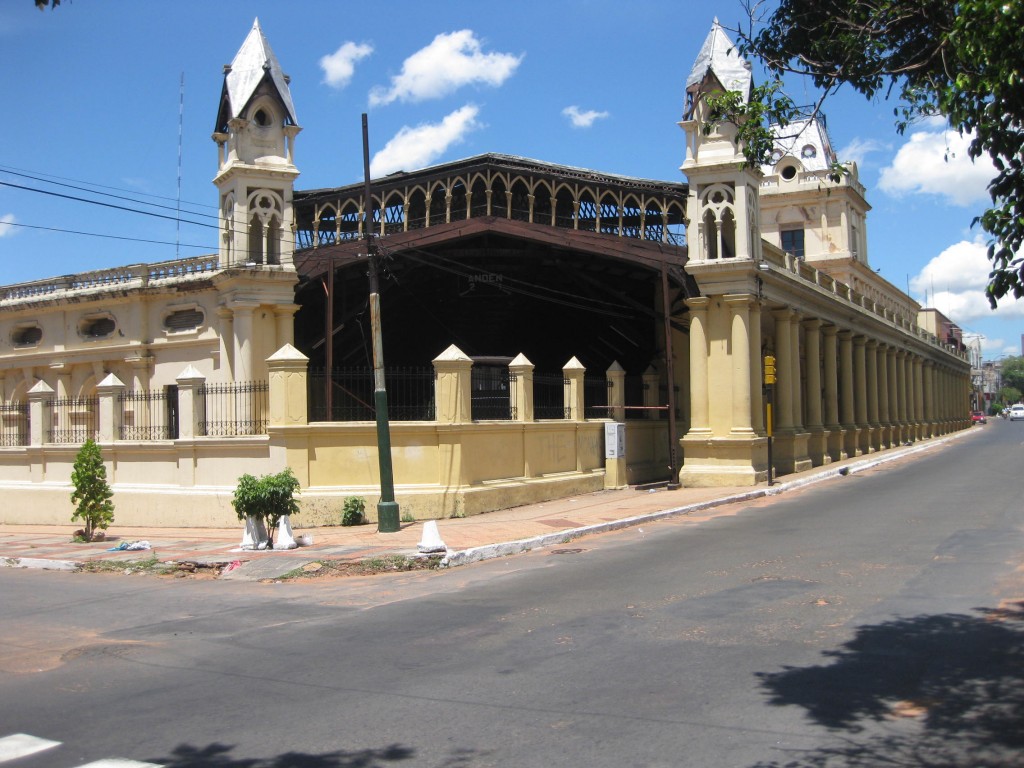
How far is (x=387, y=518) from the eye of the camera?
1650 cm

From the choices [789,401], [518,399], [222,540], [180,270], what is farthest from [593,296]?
[222,540]

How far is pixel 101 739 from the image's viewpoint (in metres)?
5.77

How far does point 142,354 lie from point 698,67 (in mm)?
18855

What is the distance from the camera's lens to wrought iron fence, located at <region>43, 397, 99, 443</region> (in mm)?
22219

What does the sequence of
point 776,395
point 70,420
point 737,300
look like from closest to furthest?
point 70,420 < point 737,300 < point 776,395

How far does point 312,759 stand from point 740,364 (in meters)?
20.1

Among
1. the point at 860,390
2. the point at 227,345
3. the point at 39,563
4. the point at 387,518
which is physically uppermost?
the point at 227,345

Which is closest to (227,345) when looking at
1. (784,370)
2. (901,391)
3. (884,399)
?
(784,370)

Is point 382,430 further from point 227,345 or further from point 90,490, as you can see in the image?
point 227,345

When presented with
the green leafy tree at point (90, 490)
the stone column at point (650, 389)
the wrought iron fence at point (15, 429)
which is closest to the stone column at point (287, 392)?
the green leafy tree at point (90, 490)

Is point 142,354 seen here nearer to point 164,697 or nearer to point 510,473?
point 510,473

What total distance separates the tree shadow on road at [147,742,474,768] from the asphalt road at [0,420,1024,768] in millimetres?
18

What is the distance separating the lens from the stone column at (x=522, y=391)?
67.6 feet

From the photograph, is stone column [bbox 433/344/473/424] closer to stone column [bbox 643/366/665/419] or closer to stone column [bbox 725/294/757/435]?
stone column [bbox 725/294/757/435]
